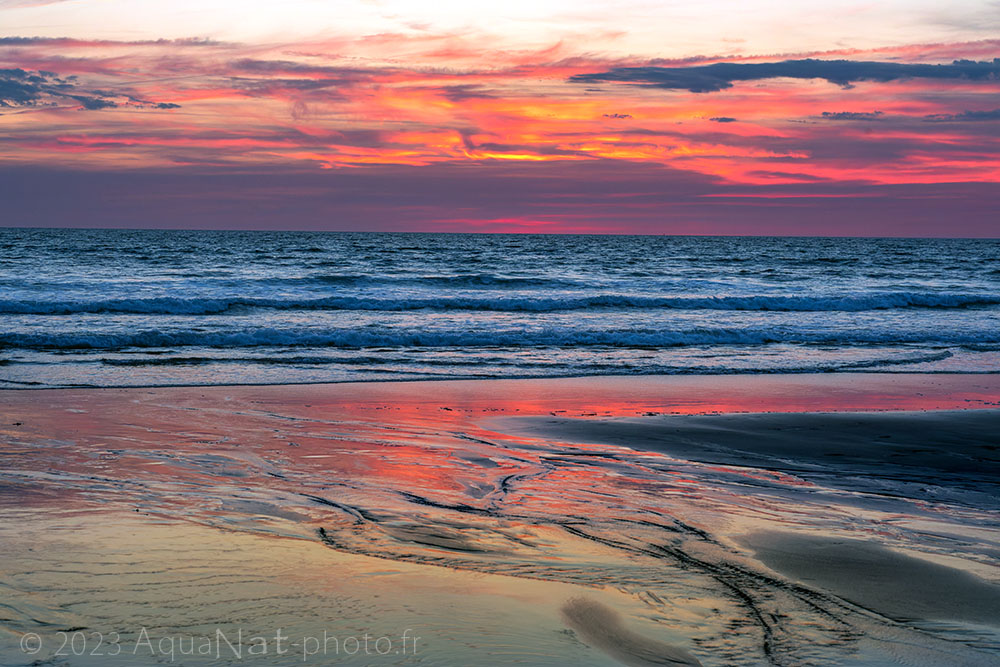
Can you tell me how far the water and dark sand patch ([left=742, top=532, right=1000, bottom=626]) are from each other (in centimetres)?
894

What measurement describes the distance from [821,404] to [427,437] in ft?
19.3

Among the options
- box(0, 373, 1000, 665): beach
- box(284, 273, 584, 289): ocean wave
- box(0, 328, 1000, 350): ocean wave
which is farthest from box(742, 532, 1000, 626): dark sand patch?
box(284, 273, 584, 289): ocean wave

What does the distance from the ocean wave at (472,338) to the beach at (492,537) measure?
738 cm

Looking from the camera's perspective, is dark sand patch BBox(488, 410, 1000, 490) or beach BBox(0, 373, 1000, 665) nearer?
beach BBox(0, 373, 1000, 665)

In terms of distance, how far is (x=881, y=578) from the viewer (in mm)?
4691

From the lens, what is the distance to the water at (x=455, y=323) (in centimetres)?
1490

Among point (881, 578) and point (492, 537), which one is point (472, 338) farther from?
point (881, 578)

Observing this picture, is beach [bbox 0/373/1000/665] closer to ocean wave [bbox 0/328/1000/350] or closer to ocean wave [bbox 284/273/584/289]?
ocean wave [bbox 0/328/1000/350]

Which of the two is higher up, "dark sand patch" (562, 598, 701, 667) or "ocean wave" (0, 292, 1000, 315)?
"dark sand patch" (562, 598, 701, 667)

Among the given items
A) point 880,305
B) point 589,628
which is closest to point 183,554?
point 589,628

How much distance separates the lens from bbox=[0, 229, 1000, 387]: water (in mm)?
14898

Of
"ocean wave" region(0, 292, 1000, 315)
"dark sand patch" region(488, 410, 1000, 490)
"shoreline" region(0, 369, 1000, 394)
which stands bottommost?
"ocean wave" region(0, 292, 1000, 315)

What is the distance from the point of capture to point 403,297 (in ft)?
98.3

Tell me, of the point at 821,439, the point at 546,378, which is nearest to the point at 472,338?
the point at 546,378
